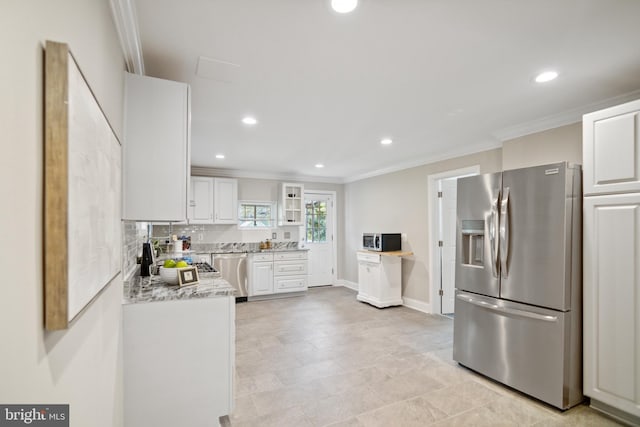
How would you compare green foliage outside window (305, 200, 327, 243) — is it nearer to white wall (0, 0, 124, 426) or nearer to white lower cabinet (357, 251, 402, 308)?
white lower cabinet (357, 251, 402, 308)


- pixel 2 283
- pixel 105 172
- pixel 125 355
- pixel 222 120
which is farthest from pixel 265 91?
pixel 2 283

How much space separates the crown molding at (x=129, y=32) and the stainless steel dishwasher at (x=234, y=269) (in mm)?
3905

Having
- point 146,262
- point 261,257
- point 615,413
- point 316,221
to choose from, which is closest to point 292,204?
point 316,221

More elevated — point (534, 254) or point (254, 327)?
point (534, 254)

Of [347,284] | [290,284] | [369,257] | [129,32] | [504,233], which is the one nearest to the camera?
[129,32]

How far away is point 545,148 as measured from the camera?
126 inches

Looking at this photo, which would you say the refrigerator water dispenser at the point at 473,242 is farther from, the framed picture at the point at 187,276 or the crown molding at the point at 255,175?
the crown molding at the point at 255,175

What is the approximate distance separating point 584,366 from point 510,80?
86.3 inches

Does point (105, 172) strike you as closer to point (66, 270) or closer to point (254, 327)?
point (66, 270)

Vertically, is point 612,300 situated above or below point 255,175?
below

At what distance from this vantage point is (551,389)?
2.36m

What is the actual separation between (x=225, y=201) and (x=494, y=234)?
176 inches

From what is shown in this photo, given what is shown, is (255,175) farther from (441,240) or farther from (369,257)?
(441,240)

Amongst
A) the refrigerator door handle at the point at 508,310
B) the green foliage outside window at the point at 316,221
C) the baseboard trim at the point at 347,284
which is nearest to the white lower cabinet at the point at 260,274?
the green foliage outside window at the point at 316,221
